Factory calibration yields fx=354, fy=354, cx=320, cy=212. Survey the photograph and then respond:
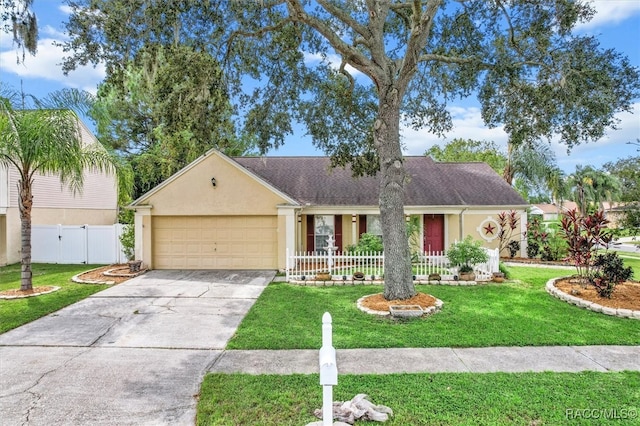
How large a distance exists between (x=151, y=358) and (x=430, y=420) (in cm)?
431

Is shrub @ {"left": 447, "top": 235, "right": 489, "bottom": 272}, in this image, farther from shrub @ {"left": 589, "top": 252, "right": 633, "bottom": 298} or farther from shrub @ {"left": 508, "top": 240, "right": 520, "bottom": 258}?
shrub @ {"left": 508, "top": 240, "right": 520, "bottom": 258}

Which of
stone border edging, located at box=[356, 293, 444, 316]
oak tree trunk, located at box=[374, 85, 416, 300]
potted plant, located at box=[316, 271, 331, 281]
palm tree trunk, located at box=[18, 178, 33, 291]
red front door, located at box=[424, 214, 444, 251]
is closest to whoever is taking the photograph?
stone border edging, located at box=[356, 293, 444, 316]

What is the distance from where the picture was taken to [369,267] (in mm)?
12359

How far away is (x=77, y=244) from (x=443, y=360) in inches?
631

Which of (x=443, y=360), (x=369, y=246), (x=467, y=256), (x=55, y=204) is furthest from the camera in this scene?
(x=55, y=204)

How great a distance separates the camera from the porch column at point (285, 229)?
1334 cm

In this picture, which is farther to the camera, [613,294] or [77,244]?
[77,244]

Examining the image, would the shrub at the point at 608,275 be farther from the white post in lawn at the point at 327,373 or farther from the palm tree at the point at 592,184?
the palm tree at the point at 592,184

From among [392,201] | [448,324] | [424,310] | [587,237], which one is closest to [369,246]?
[392,201]

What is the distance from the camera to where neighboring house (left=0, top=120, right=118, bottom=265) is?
15195 millimetres

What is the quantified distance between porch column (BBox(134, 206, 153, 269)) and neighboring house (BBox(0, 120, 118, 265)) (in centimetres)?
235

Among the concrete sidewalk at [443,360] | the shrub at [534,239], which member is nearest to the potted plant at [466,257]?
the concrete sidewalk at [443,360]

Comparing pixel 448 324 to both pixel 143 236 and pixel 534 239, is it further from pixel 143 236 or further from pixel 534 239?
pixel 534 239

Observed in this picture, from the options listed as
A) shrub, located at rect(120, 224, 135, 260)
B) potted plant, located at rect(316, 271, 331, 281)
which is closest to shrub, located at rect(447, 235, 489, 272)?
potted plant, located at rect(316, 271, 331, 281)
